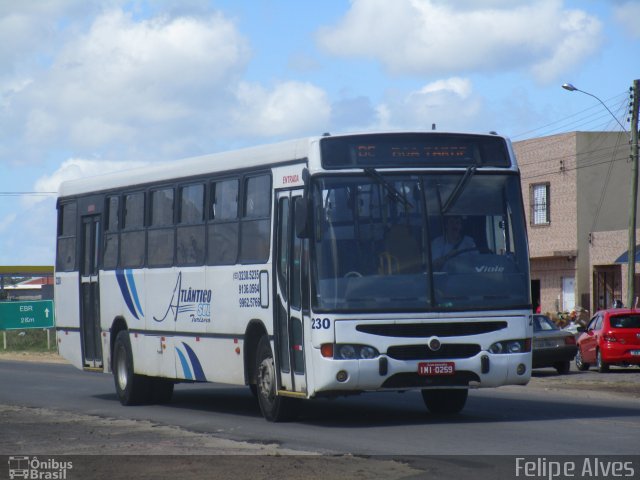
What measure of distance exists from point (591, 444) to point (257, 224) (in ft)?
18.2

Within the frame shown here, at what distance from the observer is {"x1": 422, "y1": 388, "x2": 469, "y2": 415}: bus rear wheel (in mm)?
17188

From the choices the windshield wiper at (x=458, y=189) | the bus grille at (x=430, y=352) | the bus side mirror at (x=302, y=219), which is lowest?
the bus grille at (x=430, y=352)

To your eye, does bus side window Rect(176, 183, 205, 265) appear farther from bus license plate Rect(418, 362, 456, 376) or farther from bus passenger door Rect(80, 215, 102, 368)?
bus license plate Rect(418, 362, 456, 376)

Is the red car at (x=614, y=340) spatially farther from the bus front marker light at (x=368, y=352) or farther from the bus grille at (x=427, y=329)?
the bus front marker light at (x=368, y=352)

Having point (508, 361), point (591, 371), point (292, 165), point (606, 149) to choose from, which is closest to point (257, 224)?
point (292, 165)

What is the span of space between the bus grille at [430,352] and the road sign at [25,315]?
37294 mm

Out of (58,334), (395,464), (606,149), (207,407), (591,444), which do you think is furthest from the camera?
Result: (606,149)

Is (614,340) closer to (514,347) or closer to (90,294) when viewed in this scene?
(90,294)

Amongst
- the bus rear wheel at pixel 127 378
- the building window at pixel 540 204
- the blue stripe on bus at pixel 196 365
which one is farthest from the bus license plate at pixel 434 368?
the building window at pixel 540 204

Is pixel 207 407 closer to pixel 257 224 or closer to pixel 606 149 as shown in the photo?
pixel 257 224

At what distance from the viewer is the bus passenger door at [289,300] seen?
50.1 feet

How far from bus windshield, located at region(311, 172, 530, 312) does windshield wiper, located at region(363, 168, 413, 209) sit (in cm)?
1

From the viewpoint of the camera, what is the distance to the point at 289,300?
15.6m

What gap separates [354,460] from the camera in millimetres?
12102
